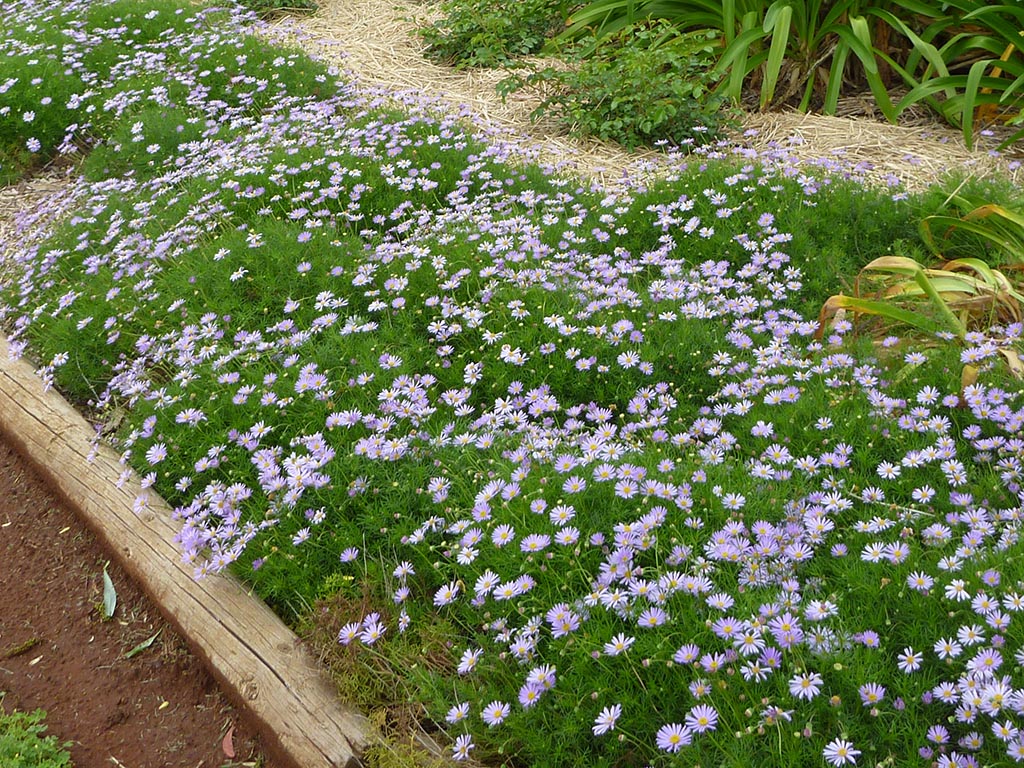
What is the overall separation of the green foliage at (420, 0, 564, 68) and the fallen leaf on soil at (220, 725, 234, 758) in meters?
4.94

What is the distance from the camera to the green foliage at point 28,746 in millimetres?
2676

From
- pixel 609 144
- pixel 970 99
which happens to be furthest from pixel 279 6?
pixel 970 99

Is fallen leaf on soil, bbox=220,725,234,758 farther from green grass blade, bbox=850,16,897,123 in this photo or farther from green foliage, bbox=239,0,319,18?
green foliage, bbox=239,0,319,18

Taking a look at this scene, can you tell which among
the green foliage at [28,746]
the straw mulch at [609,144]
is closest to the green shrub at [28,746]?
the green foliage at [28,746]

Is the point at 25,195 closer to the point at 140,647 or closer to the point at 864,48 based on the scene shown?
the point at 140,647

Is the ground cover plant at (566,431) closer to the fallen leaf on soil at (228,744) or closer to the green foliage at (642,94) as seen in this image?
the fallen leaf on soil at (228,744)

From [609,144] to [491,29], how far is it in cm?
180

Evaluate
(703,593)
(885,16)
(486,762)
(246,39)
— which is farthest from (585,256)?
(246,39)

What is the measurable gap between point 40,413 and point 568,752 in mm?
2843

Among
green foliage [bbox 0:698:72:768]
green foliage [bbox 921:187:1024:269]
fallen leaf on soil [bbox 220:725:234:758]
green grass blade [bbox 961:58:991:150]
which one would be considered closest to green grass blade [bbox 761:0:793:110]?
green grass blade [bbox 961:58:991:150]

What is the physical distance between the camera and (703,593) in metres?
2.18

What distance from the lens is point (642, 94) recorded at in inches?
206

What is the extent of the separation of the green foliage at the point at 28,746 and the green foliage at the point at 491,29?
502cm

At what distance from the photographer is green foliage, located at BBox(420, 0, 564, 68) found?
21.4 ft
